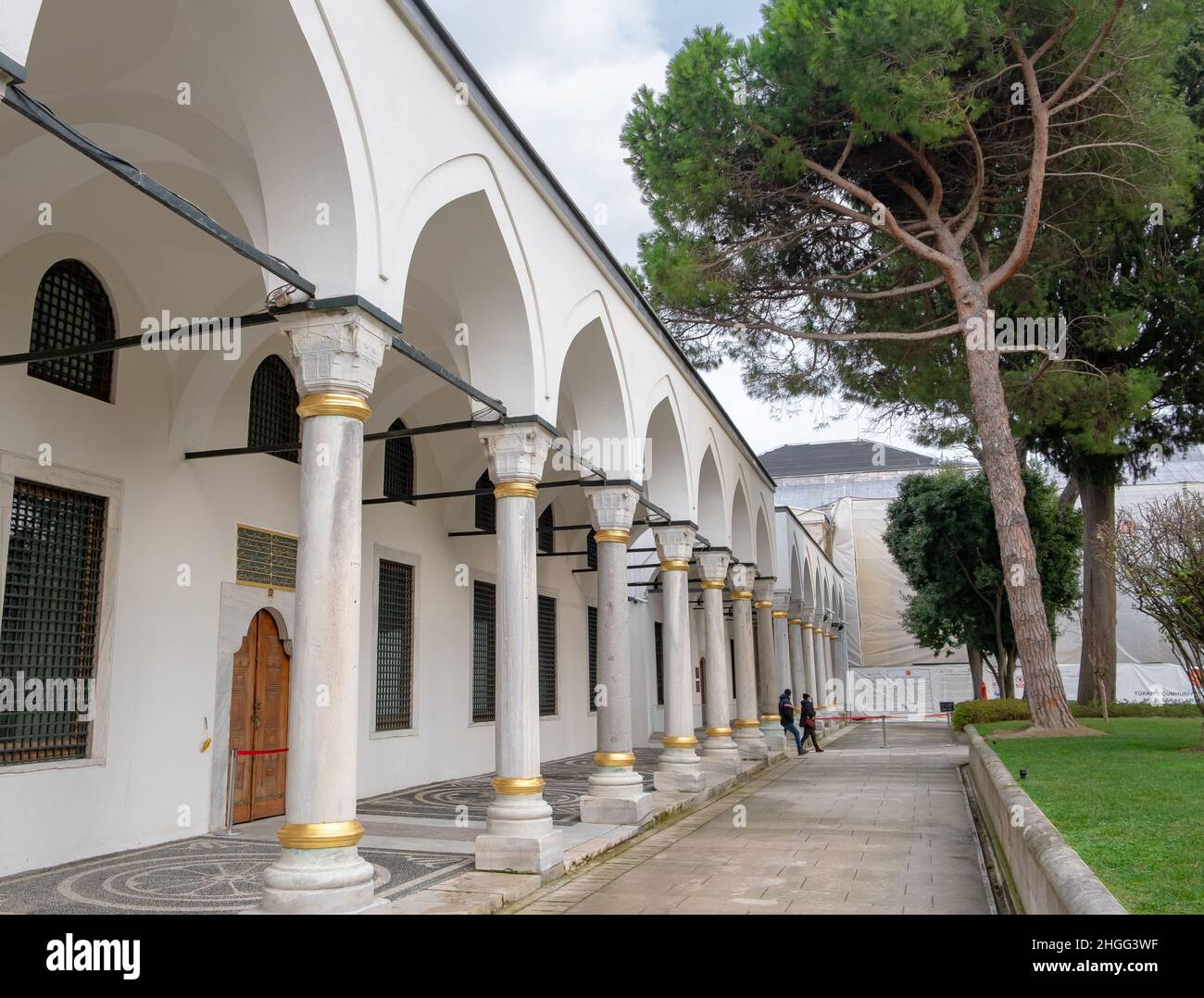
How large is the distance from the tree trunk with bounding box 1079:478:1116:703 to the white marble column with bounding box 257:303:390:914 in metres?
14.8

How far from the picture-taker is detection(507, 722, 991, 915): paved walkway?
5715 mm

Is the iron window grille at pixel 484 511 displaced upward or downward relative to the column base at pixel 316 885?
upward

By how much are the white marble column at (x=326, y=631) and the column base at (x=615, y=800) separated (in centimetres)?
415

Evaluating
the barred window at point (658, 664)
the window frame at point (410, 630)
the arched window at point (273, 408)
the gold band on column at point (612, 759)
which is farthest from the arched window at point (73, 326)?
the barred window at point (658, 664)

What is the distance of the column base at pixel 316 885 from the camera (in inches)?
170

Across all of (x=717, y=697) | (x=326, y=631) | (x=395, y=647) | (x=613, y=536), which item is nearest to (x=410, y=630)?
(x=395, y=647)

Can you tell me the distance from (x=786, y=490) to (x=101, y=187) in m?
43.9

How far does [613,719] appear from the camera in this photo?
878cm

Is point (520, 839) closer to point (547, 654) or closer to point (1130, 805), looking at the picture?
point (1130, 805)

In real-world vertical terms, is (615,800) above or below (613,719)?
below

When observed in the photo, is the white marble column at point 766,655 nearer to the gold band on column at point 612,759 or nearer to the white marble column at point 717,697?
the white marble column at point 717,697

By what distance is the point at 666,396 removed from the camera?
11.3 meters

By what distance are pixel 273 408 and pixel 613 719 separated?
442 centimetres
